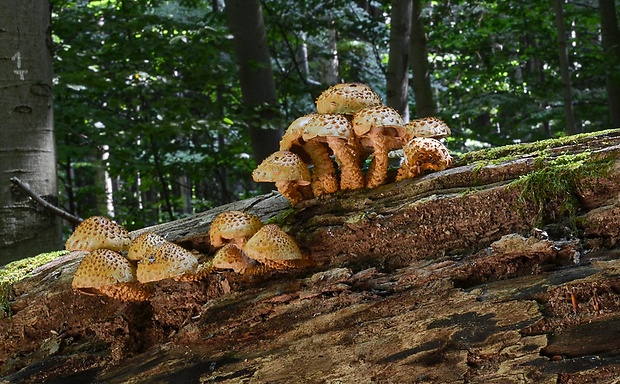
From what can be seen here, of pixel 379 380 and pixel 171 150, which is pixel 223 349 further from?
pixel 171 150

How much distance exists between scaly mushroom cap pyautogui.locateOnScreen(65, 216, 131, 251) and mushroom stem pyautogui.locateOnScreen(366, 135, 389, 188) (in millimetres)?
1315

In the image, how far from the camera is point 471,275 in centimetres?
212

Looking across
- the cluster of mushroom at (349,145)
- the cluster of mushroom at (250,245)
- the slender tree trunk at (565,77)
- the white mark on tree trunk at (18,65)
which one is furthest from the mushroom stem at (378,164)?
the slender tree trunk at (565,77)

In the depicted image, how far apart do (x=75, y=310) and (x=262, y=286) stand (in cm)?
113

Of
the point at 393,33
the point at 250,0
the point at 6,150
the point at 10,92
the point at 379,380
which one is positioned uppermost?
the point at 250,0

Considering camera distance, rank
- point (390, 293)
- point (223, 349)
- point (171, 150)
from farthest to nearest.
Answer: point (171, 150), point (223, 349), point (390, 293)

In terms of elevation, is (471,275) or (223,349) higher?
(471,275)

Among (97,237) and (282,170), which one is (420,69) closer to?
(282,170)

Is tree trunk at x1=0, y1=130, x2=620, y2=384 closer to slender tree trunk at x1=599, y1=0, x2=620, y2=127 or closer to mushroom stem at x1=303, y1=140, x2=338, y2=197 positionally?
mushroom stem at x1=303, y1=140, x2=338, y2=197

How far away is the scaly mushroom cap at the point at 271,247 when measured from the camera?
2146 millimetres

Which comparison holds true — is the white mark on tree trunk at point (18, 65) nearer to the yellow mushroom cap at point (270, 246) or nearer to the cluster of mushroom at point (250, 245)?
the cluster of mushroom at point (250, 245)

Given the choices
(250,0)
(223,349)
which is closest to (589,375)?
(223,349)

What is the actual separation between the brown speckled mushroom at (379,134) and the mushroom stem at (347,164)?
6cm

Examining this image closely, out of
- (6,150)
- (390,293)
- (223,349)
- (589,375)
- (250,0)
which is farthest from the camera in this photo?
(250,0)
